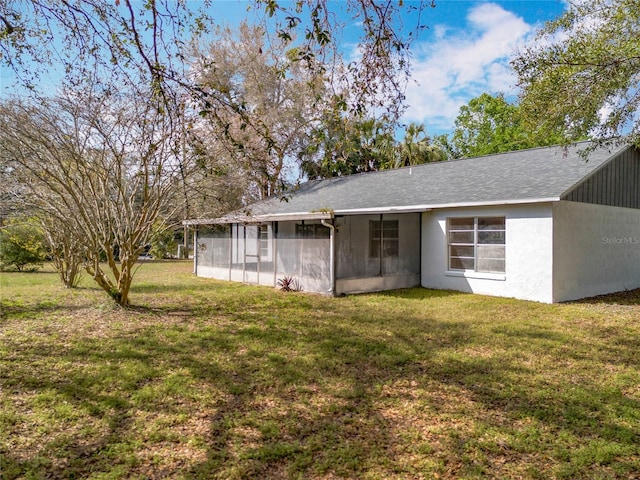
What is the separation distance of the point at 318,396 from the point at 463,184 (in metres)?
10.7

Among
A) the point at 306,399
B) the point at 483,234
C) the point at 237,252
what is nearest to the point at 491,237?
the point at 483,234

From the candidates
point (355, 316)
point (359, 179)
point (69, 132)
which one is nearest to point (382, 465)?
point (355, 316)

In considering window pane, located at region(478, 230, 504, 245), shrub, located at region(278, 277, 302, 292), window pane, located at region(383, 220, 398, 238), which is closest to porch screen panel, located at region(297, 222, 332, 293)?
shrub, located at region(278, 277, 302, 292)

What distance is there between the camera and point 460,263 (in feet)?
41.9

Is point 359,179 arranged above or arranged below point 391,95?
above

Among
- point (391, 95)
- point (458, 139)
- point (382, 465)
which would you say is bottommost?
point (382, 465)

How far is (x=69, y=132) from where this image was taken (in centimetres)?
840

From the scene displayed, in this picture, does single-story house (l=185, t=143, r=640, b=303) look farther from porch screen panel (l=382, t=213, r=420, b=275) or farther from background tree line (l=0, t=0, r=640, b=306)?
background tree line (l=0, t=0, r=640, b=306)

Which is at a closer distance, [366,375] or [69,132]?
[366,375]

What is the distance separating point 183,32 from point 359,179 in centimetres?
1406

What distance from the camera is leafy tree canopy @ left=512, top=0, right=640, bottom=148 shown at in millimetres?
8109

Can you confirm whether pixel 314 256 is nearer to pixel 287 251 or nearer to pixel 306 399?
pixel 287 251

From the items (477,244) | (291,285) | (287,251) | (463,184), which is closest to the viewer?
(477,244)

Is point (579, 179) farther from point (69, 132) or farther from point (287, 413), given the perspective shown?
point (69, 132)
